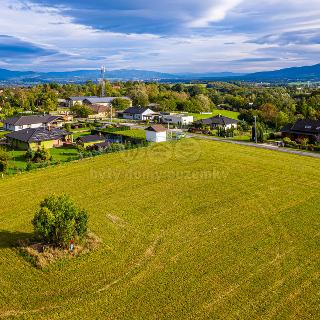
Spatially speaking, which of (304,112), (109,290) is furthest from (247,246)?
(304,112)

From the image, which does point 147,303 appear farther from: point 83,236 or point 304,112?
point 304,112

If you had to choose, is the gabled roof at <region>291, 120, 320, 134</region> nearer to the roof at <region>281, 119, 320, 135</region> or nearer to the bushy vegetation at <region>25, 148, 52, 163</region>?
the roof at <region>281, 119, 320, 135</region>

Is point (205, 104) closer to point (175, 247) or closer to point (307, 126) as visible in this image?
point (307, 126)

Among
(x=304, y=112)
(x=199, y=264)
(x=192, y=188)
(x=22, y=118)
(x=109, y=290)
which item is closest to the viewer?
(x=109, y=290)

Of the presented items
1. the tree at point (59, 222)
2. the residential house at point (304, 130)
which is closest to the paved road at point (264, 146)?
the residential house at point (304, 130)

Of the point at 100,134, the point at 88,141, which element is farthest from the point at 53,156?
the point at 100,134

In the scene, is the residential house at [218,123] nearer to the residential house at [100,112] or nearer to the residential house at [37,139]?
the residential house at [37,139]
